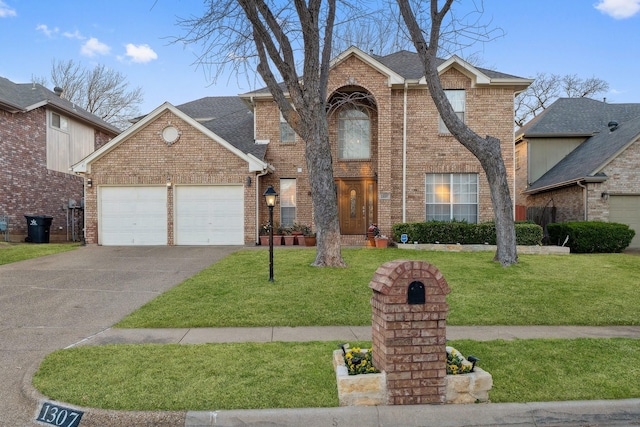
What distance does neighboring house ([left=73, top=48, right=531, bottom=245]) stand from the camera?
571 inches

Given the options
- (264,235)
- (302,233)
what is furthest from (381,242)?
(264,235)

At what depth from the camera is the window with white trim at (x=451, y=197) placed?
15.7 metres

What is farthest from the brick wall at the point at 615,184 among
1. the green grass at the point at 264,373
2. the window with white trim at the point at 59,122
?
the window with white trim at the point at 59,122

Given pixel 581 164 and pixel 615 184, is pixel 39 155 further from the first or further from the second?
pixel 615 184

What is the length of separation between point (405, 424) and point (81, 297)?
21.5 ft

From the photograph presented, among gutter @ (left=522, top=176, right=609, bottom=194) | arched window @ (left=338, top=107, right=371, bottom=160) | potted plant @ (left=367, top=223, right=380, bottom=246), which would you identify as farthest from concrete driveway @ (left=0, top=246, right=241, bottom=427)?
gutter @ (left=522, top=176, right=609, bottom=194)

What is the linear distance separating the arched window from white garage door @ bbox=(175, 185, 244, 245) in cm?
468

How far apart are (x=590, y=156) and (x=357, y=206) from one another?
32.6 ft

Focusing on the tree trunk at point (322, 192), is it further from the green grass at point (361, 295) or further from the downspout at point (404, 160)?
the downspout at point (404, 160)

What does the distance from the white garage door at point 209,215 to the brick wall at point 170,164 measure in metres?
0.28

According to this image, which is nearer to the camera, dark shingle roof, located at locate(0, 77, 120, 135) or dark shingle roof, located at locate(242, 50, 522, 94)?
dark shingle roof, located at locate(242, 50, 522, 94)

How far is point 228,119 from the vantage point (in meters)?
18.8

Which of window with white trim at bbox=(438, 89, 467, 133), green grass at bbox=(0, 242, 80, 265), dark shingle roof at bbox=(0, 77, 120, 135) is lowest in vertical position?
green grass at bbox=(0, 242, 80, 265)

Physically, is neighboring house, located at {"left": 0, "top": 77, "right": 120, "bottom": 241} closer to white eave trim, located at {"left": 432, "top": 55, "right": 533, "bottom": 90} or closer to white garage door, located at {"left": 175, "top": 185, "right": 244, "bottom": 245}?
white garage door, located at {"left": 175, "top": 185, "right": 244, "bottom": 245}
